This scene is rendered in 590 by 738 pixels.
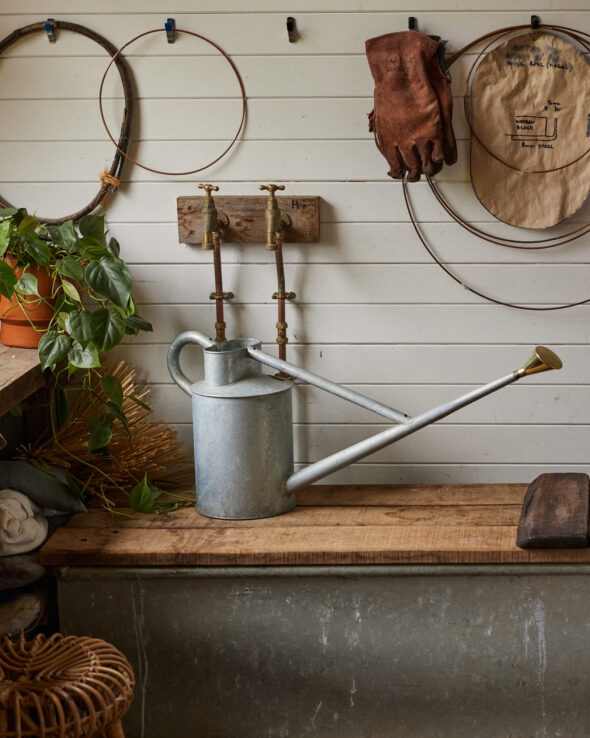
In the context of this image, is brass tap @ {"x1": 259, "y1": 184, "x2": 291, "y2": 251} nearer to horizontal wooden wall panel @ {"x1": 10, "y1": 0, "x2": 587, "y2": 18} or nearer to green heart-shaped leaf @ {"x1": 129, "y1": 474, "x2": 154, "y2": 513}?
horizontal wooden wall panel @ {"x1": 10, "y1": 0, "x2": 587, "y2": 18}

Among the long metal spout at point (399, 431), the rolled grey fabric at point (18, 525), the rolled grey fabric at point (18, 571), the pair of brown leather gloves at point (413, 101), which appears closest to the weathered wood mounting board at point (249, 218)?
the pair of brown leather gloves at point (413, 101)

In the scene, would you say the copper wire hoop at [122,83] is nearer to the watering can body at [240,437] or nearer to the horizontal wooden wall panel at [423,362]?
the horizontal wooden wall panel at [423,362]

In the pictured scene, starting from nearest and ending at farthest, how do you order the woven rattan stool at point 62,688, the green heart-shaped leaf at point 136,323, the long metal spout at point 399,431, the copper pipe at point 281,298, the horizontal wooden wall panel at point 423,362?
the woven rattan stool at point 62,688, the long metal spout at point 399,431, the green heart-shaped leaf at point 136,323, the copper pipe at point 281,298, the horizontal wooden wall panel at point 423,362

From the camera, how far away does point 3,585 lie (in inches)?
87.0

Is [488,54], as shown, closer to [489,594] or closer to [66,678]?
[489,594]

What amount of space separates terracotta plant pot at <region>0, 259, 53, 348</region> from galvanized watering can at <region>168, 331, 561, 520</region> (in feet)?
1.41

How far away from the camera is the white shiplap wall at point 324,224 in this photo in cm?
252

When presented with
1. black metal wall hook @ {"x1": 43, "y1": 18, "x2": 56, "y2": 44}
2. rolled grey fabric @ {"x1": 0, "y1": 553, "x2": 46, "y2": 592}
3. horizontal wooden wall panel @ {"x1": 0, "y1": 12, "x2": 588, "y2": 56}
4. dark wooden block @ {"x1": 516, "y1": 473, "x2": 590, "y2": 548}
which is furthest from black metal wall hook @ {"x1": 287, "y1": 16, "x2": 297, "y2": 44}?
rolled grey fabric @ {"x1": 0, "y1": 553, "x2": 46, "y2": 592}

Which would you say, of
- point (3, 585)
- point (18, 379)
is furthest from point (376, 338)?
point (3, 585)

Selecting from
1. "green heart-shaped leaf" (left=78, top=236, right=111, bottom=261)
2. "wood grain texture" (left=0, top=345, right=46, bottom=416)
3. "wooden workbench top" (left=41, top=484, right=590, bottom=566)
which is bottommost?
"wooden workbench top" (left=41, top=484, right=590, bottom=566)

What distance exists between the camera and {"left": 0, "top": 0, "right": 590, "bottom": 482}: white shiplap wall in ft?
8.26

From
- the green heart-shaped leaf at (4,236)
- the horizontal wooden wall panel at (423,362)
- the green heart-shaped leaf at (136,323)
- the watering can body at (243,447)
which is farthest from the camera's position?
the horizontal wooden wall panel at (423,362)

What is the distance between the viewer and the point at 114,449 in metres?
2.57

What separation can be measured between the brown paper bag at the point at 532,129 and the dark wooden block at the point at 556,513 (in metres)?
0.70
